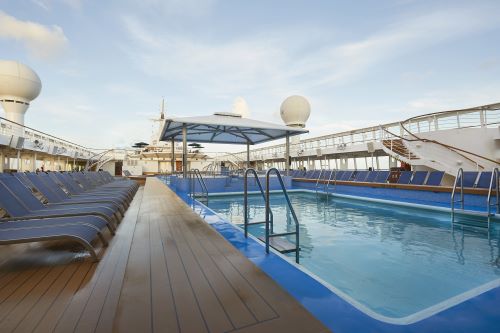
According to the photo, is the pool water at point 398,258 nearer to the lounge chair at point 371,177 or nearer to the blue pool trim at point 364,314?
the blue pool trim at point 364,314

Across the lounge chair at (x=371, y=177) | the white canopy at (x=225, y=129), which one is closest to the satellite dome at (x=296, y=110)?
the white canopy at (x=225, y=129)

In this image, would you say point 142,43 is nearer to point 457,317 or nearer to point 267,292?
point 267,292

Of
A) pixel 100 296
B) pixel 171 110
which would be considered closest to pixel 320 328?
pixel 100 296

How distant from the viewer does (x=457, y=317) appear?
142 cm

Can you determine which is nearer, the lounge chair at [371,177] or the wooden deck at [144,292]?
the wooden deck at [144,292]

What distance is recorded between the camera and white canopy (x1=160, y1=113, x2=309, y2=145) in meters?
9.34

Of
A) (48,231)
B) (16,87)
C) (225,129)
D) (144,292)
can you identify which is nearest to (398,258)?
(144,292)

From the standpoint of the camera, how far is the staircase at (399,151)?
10180 millimetres

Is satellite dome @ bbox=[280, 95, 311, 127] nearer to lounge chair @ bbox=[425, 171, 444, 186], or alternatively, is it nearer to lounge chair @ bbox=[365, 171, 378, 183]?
lounge chair @ bbox=[365, 171, 378, 183]

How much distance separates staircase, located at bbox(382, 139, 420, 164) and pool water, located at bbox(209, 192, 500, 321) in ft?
16.6

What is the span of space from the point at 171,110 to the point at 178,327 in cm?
4349

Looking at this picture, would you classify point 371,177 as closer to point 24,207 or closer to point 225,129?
point 225,129

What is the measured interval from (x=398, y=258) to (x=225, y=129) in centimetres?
907

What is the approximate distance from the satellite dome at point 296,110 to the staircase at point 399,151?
13.5m
